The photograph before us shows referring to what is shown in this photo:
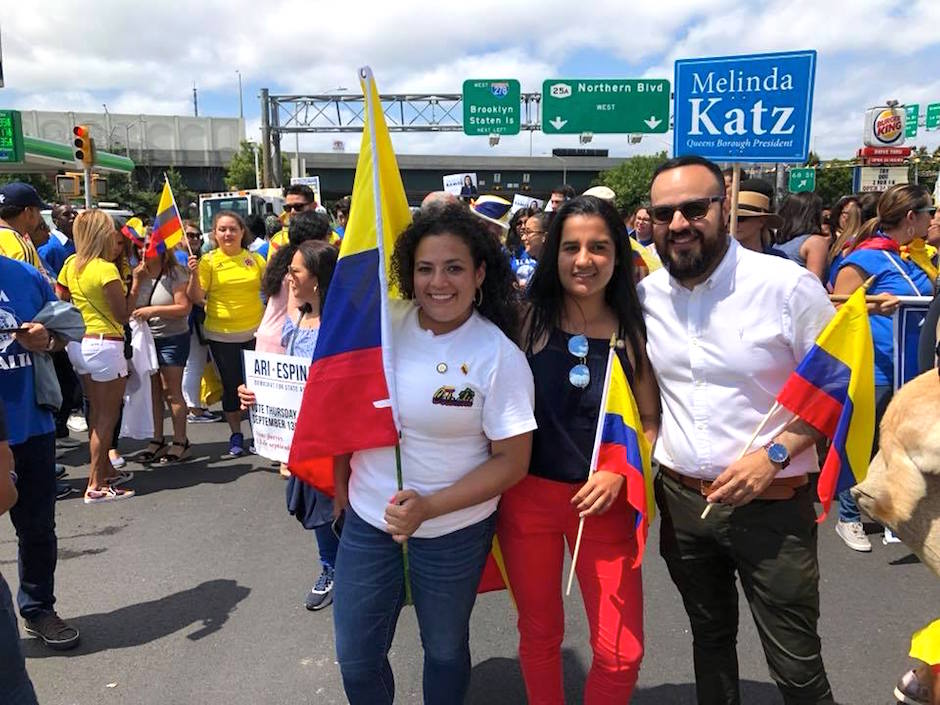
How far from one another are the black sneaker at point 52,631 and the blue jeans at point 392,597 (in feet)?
6.02

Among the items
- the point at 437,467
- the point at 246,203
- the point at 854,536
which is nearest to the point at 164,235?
the point at 437,467

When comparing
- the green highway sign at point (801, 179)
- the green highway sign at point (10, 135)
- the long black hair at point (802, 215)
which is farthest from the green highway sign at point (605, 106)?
the long black hair at point (802, 215)

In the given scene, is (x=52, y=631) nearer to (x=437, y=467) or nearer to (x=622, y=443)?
(x=437, y=467)

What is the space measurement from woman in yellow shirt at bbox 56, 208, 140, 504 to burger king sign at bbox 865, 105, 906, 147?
37926 millimetres

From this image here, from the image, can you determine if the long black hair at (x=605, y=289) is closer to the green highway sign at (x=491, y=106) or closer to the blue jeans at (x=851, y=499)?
the blue jeans at (x=851, y=499)

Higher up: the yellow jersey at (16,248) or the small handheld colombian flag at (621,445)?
the yellow jersey at (16,248)

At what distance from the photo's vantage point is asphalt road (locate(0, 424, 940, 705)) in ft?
9.69

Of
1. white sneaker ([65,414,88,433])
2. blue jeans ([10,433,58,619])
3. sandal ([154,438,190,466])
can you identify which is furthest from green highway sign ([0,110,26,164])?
blue jeans ([10,433,58,619])

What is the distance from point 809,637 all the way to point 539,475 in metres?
0.92

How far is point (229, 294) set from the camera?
5.90m

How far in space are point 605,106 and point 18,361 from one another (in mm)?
20997

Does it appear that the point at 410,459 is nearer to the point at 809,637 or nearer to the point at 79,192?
the point at 809,637

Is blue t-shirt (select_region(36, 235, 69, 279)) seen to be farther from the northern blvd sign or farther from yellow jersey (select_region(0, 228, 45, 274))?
the northern blvd sign

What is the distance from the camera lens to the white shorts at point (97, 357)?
487cm
